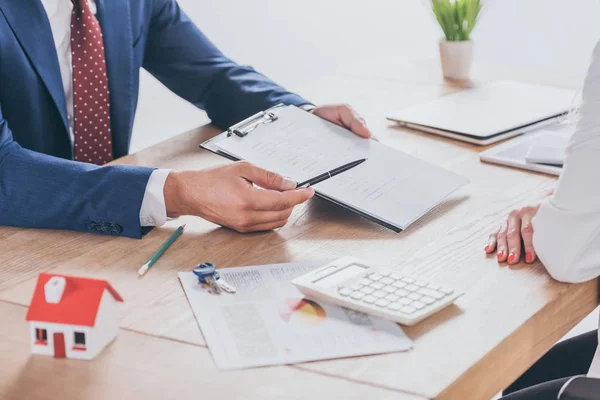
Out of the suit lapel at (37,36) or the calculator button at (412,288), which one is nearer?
the calculator button at (412,288)

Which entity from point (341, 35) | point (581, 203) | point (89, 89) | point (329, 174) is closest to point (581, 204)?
point (581, 203)

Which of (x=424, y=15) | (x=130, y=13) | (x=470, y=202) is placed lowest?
(x=424, y=15)

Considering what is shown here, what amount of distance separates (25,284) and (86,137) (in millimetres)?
669

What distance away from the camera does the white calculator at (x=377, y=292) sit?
1006mm

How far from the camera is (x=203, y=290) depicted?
3.62ft

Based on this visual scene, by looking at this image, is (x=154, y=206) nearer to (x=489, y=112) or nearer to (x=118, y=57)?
(x=118, y=57)

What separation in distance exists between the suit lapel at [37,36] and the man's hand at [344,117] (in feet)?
1.74

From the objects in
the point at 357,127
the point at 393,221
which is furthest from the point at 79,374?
the point at 357,127

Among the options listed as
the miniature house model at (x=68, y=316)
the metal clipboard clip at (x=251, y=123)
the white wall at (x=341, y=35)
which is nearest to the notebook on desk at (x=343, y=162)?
the metal clipboard clip at (x=251, y=123)

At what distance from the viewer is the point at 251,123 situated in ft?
5.01

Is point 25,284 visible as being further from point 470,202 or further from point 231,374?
point 470,202

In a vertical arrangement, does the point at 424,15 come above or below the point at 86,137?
below

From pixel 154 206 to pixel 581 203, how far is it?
2.15ft

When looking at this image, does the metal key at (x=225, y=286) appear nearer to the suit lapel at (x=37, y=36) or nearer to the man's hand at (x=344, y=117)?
the man's hand at (x=344, y=117)
